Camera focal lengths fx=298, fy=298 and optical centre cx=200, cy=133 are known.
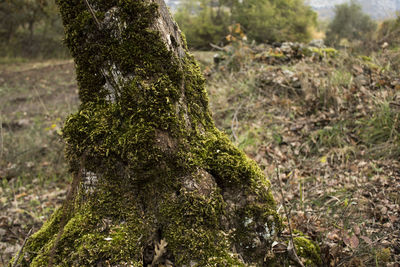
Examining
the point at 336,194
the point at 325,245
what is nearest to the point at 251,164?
the point at 325,245

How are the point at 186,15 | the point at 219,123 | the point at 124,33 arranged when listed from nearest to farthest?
the point at 124,33 → the point at 219,123 → the point at 186,15

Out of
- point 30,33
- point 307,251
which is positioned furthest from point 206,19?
point 30,33

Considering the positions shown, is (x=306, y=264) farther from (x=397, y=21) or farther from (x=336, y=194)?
(x=397, y=21)

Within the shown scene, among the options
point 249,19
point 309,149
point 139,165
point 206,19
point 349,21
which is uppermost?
point 139,165

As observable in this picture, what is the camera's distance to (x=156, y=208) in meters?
1.79

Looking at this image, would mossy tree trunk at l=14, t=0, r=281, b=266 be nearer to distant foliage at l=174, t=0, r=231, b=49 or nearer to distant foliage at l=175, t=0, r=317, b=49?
distant foliage at l=175, t=0, r=317, b=49

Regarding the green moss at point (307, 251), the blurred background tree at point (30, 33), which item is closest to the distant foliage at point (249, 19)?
the green moss at point (307, 251)

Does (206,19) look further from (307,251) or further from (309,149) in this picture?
(307,251)

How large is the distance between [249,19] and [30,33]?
14.8 metres

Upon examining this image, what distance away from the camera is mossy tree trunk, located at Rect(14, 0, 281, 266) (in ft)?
5.59

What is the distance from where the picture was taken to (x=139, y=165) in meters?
1.71

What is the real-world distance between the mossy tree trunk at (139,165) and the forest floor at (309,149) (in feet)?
1.73

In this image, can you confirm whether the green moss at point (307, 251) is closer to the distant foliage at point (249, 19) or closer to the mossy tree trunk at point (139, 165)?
the mossy tree trunk at point (139, 165)

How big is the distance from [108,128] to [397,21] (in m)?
10.3
